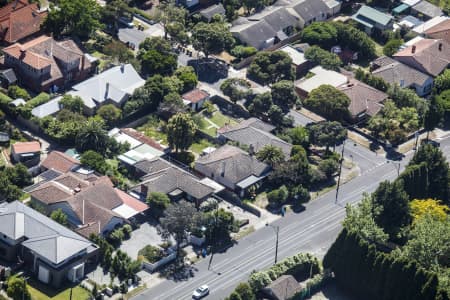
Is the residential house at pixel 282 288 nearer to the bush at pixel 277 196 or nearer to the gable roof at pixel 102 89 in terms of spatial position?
the bush at pixel 277 196

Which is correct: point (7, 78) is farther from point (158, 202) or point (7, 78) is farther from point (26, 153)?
point (158, 202)

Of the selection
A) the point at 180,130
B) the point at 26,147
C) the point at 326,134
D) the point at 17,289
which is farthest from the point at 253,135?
the point at 17,289

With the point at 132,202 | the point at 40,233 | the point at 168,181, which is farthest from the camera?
the point at 168,181

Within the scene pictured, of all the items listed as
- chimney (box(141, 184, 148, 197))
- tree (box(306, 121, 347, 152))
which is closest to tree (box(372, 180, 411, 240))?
tree (box(306, 121, 347, 152))

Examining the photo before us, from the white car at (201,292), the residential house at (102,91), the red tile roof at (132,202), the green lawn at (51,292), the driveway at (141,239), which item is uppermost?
the residential house at (102,91)

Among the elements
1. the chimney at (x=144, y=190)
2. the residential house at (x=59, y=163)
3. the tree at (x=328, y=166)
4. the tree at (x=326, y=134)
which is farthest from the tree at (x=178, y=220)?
the tree at (x=326, y=134)

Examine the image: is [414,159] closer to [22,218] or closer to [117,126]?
[117,126]

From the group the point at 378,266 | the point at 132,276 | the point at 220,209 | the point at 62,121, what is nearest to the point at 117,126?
the point at 62,121
